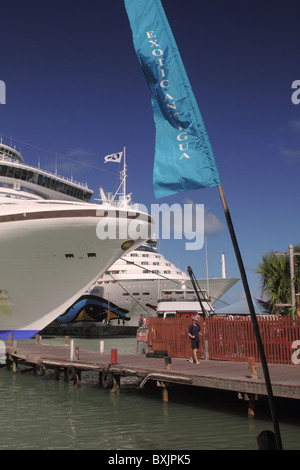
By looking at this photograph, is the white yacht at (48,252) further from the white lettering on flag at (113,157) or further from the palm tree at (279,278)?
the white lettering on flag at (113,157)

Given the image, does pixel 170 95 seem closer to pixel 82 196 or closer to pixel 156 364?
pixel 156 364

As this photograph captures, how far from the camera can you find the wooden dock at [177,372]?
34.8 feet

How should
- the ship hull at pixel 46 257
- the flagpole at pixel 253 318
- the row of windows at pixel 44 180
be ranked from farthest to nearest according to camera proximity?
the row of windows at pixel 44 180 < the ship hull at pixel 46 257 < the flagpole at pixel 253 318

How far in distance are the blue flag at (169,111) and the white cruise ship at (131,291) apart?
126 feet

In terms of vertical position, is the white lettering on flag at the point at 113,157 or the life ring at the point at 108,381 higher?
the white lettering on flag at the point at 113,157

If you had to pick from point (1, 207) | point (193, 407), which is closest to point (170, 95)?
point (193, 407)

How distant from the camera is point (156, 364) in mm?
15219

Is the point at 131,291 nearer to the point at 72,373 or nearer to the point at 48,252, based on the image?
the point at 48,252

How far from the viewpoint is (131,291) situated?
47.3 meters

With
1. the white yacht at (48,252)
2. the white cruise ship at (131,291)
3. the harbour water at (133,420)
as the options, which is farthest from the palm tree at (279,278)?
the white cruise ship at (131,291)

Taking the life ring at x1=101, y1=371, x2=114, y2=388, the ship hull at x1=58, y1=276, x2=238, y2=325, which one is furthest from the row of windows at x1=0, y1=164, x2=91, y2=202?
the life ring at x1=101, y1=371, x2=114, y2=388

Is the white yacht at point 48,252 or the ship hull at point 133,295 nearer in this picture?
the white yacht at point 48,252

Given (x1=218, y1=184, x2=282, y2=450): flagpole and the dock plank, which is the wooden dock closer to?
the dock plank

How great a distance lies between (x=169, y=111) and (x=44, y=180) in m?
25.1
